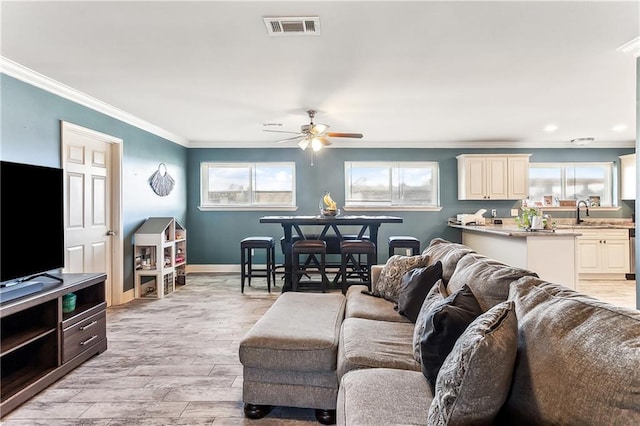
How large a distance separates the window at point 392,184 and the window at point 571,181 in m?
1.95

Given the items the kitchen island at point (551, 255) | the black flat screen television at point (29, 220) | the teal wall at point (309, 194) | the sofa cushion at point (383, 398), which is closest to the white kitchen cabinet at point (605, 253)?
the teal wall at point (309, 194)

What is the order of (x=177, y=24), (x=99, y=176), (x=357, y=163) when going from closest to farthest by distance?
(x=177, y=24) → (x=99, y=176) → (x=357, y=163)

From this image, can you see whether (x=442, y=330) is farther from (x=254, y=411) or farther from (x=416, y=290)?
(x=254, y=411)

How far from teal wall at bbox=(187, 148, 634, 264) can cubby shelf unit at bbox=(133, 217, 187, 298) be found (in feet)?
4.16

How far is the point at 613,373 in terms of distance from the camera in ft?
2.79

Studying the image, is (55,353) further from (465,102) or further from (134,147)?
(465,102)

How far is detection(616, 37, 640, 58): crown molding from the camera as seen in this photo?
2536mm

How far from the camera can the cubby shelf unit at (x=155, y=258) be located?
480 cm

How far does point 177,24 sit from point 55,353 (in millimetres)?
2465

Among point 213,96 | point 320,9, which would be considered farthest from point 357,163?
point 320,9

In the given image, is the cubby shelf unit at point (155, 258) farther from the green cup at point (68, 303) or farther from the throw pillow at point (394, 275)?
the throw pillow at point (394, 275)

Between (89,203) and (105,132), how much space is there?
91 centimetres

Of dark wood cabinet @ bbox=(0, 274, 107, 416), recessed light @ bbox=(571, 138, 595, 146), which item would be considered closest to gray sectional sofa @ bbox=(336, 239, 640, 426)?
dark wood cabinet @ bbox=(0, 274, 107, 416)

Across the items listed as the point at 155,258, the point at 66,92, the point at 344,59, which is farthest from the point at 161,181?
the point at 344,59
